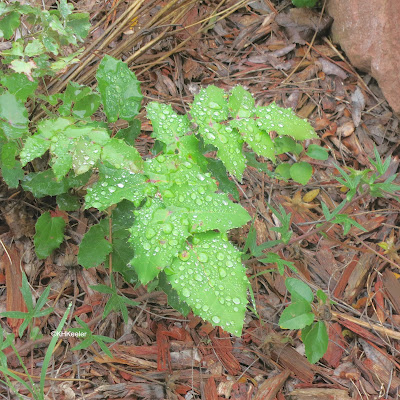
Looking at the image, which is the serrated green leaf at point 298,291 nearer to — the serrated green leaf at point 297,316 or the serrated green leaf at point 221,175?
the serrated green leaf at point 297,316

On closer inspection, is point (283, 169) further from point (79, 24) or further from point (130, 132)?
point (79, 24)

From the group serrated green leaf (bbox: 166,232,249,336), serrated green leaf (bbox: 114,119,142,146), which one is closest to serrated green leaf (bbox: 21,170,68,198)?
serrated green leaf (bbox: 114,119,142,146)

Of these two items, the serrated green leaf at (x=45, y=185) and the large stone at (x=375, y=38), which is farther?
the large stone at (x=375, y=38)

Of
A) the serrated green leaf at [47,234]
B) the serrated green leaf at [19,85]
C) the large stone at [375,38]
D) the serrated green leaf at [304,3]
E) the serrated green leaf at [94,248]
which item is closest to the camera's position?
the serrated green leaf at [19,85]

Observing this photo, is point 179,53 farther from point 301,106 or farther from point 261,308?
point 261,308

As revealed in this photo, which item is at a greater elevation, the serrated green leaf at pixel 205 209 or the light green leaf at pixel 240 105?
the light green leaf at pixel 240 105

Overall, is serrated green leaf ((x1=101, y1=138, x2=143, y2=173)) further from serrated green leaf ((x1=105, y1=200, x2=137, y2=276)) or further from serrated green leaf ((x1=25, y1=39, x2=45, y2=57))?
serrated green leaf ((x1=25, y1=39, x2=45, y2=57))

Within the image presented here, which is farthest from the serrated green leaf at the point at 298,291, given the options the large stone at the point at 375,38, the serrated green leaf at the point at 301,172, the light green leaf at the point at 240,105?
the large stone at the point at 375,38
